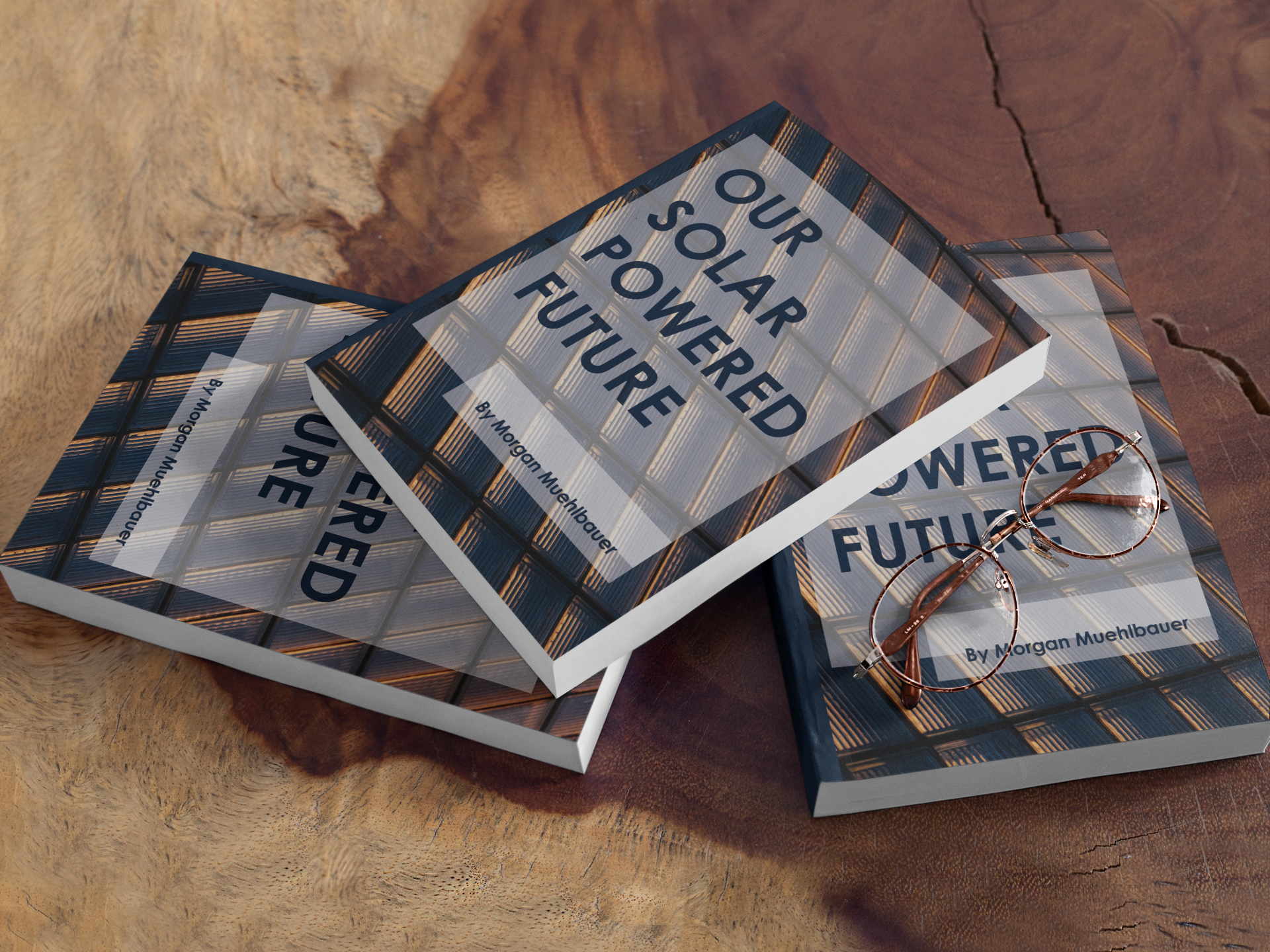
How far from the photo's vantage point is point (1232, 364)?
85 cm

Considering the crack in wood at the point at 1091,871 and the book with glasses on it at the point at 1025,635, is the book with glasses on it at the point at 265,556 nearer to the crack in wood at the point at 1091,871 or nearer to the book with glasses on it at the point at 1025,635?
the book with glasses on it at the point at 1025,635

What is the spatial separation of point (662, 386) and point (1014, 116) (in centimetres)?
55

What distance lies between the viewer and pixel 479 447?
66 centimetres

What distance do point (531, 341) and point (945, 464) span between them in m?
0.31

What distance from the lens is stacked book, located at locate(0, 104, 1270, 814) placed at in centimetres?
65

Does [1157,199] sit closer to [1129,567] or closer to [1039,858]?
[1129,567]

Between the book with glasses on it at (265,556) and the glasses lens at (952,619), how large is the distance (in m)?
0.19

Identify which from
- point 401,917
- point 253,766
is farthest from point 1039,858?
point 253,766

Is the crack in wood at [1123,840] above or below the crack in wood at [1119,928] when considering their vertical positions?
above

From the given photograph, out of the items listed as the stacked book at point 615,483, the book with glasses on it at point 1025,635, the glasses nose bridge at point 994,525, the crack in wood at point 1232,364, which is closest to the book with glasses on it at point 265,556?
the stacked book at point 615,483

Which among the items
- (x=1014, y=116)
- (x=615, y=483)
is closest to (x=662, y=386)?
(x=615, y=483)

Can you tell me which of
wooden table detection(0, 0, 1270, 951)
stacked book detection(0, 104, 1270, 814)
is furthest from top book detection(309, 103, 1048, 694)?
wooden table detection(0, 0, 1270, 951)

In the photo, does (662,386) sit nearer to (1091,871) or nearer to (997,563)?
(997,563)

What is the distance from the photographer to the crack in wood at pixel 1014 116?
93 cm
